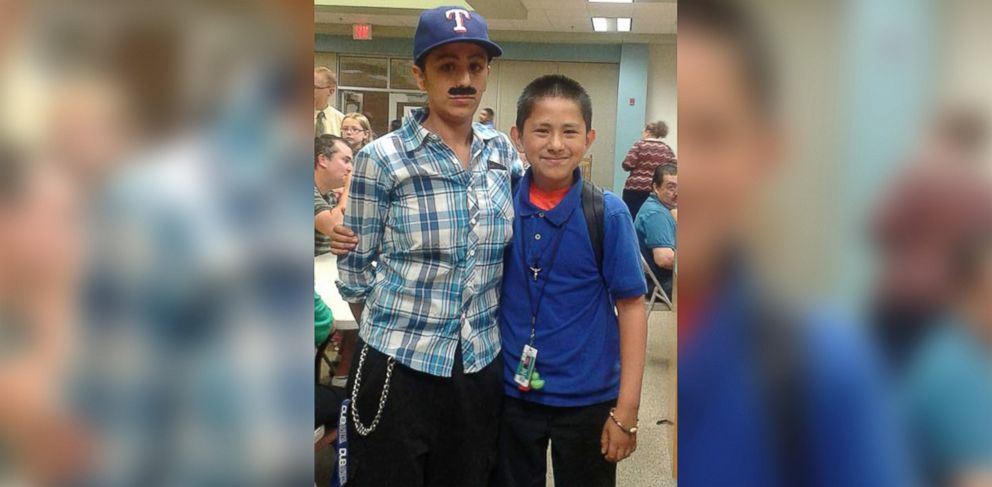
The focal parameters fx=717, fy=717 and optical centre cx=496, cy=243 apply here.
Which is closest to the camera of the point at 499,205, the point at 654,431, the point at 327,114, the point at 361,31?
the point at 499,205

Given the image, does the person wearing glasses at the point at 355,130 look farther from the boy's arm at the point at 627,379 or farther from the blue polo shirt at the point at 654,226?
the boy's arm at the point at 627,379

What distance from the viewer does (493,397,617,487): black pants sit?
135cm

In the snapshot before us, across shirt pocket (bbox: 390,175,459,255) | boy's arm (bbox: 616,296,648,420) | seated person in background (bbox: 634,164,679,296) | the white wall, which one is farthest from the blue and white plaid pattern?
the white wall

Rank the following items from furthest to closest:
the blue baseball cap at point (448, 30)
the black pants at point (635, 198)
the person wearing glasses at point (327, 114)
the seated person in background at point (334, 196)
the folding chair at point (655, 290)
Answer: the black pants at point (635, 198) → the folding chair at point (655, 290) → the person wearing glasses at point (327, 114) → the seated person in background at point (334, 196) → the blue baseball cap at point (448, 30)

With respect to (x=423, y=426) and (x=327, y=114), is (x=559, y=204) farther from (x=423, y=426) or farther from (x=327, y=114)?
(x=327, y=114)

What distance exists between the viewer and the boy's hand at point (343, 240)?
4.39 feet

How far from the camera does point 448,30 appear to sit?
3.86 ft

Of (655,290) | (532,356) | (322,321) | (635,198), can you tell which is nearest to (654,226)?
(655,290)

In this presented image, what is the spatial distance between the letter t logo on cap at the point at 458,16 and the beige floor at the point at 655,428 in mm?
1167
